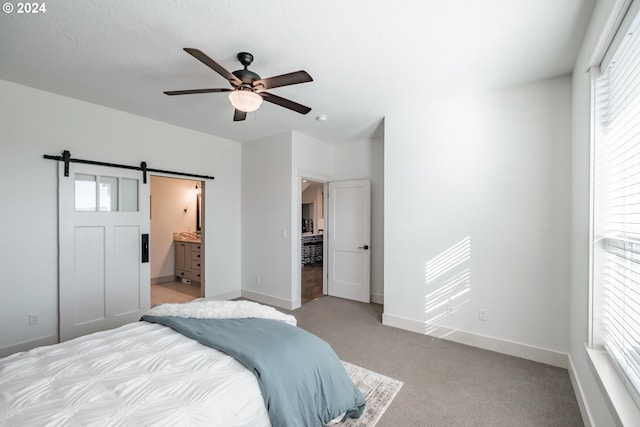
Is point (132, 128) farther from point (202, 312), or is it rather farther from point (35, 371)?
point (35, 371)

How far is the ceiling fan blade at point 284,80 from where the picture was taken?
1.87 meters

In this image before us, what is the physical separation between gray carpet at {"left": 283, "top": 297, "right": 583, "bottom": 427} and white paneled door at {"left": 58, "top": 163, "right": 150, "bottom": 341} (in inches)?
92.6

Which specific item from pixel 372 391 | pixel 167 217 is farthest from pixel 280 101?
pixel 167 217

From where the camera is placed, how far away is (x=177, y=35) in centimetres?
197

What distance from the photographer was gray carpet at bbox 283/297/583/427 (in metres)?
1.88

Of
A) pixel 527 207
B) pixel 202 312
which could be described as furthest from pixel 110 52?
pixel 527 207

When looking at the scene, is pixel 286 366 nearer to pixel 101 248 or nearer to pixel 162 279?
pixel 101 248

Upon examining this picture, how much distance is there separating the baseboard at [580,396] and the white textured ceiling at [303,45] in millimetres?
2557

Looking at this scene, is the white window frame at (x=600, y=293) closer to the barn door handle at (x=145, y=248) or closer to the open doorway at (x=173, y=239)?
the barn door handle at (x=145, y=248)

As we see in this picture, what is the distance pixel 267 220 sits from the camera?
4414 mm

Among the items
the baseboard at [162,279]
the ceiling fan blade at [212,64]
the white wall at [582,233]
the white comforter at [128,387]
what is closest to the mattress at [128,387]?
the white comforter at [128,387]

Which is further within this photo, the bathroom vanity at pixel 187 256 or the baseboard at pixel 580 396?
the bathroom vanity at pixel 187 256

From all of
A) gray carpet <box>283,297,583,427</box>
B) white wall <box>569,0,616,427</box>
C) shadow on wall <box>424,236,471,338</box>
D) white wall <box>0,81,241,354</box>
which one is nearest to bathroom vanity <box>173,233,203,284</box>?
white wall <box>0,81,241,354</box>

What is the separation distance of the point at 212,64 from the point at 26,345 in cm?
338
